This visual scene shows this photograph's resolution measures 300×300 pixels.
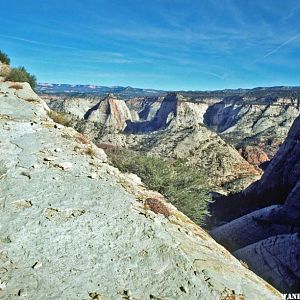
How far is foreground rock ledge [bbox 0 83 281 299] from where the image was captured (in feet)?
31.6

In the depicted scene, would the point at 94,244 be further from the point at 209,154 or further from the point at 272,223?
the point at 209,154

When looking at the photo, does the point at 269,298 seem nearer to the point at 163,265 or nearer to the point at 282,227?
the point at 163,265

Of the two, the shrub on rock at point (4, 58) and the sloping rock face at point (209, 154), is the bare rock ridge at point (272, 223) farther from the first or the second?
the shrub on rock at point (4, 58)

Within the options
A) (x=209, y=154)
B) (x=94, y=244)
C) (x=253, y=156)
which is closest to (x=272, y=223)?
(x=94, y=244)

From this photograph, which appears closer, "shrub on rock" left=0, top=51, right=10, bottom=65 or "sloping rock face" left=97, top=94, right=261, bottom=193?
"shrub on rock" left=0, top=51, right=10, bottom=65

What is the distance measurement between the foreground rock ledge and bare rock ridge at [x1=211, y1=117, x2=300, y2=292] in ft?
36.6

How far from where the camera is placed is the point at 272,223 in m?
37.4

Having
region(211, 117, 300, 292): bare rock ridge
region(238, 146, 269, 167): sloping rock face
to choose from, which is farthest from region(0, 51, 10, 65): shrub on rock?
region(238, 146, 269, 167): sloping rock face

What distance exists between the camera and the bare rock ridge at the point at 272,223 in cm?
2422

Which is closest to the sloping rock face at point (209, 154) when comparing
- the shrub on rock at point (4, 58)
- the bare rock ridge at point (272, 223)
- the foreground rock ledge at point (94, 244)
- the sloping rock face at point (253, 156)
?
the sloping rock face at point (253, 156)

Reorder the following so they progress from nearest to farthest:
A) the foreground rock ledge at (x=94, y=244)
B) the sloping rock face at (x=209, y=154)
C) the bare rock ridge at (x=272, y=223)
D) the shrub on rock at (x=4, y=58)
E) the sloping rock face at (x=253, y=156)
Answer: the foreground rock ledge at (x=94, y=244) < the bare rock ridge at (x=272, y=223) < the shrub on rock at (x=4, y=58) < the sloping rock face at (x=209, y=154) < the sloping rock face at (x=253, y=156)

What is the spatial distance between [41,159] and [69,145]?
2.62 metres

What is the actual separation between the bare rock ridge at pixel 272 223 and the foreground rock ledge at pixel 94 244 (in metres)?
11.2

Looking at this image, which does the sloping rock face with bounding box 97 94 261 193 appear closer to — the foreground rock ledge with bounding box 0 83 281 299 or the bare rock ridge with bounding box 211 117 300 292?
the bare rock ridge with bounding box 211 117 300 292
